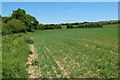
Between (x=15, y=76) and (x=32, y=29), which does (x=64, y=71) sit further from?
(x=32, y=29)

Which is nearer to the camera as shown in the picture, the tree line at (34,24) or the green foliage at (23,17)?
the tree line at (34,24)

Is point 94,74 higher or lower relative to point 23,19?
lower

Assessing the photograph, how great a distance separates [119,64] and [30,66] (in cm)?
558

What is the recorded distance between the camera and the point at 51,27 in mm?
117375

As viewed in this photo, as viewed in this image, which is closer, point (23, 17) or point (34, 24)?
point (23, 17)

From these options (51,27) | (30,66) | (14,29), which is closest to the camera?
(30,66)

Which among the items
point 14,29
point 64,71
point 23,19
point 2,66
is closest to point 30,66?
point 64,71

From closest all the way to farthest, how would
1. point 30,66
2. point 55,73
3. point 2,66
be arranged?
point 2,66, point 55,73, point 30,66

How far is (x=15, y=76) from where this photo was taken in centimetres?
1319

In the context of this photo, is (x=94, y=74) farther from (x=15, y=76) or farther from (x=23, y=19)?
(x=23, y=19)

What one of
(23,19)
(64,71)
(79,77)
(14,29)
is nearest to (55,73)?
(64,71)

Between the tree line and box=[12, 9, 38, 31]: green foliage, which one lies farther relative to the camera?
box=[12, 9, 38, 31]: green foliage

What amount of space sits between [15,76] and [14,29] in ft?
203

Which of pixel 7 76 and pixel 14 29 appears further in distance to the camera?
pixel 14 29
